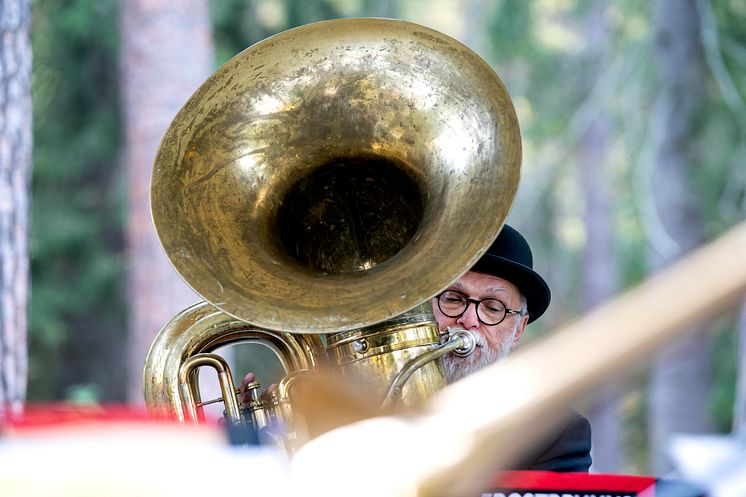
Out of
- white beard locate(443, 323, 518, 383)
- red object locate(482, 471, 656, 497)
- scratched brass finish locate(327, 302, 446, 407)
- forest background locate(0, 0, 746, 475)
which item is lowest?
red object locate(482, 471, 656, 497)

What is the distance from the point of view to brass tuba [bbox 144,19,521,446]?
2.18 metres

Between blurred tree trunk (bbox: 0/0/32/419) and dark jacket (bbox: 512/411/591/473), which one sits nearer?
dark jacket (bbox: 512/411/591/473)

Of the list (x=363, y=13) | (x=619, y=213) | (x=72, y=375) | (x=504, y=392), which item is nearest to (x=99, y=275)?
(x=72, y=375)

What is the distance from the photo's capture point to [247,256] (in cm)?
221

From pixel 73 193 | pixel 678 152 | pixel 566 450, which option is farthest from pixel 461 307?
pixel 73 193

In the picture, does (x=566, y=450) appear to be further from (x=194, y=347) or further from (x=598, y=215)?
(x=598, y=215)

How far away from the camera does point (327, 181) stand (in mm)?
2395

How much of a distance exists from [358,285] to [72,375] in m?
9.86

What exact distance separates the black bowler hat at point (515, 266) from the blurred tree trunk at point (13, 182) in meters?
1.69

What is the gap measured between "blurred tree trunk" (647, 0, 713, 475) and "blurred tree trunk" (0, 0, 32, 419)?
7340 millimetres

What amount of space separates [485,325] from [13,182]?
70.6 inches

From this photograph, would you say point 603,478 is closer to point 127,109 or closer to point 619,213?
point 127,109

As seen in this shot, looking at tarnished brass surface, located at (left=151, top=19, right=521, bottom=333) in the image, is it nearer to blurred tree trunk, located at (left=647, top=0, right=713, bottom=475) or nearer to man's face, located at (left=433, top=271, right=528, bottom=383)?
man's face, located at (left=433, top=271, right=528, bottom=383)

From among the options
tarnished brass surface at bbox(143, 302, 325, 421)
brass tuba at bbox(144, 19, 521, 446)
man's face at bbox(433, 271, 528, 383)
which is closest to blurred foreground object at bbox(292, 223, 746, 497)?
brass tuba at bbox(144, 19, 521, 446)
